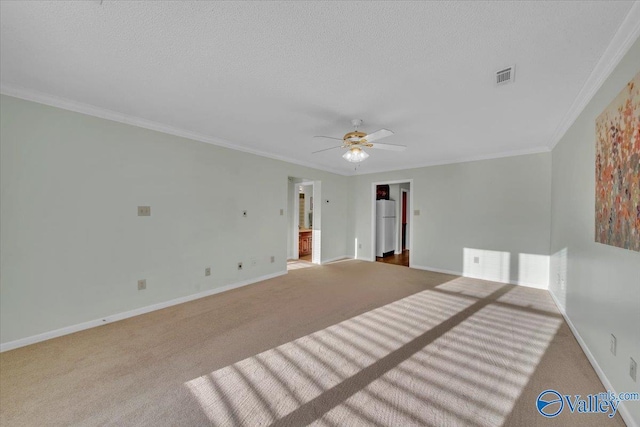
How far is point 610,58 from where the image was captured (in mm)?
1667

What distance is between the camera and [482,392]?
1.69 meters

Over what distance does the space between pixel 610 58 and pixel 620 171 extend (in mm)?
835

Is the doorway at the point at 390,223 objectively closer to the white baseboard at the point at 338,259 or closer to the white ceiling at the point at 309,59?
the white baseboard at the point at 338,259

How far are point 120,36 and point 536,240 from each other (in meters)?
5.89

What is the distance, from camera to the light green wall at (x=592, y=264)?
1.45 meters

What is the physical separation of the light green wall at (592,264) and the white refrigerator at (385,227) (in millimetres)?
3797

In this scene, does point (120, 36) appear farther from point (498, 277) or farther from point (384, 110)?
point (498, 277)

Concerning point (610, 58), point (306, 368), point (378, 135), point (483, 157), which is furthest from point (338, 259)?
point (610, 58)

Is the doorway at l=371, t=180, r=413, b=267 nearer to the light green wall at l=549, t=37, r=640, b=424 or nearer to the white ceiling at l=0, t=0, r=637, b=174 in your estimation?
the light green wall at l=549, t=37, r=640, b=424

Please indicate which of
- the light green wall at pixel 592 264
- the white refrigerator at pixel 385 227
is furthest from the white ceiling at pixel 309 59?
the white refrigerator at pixel 385 227

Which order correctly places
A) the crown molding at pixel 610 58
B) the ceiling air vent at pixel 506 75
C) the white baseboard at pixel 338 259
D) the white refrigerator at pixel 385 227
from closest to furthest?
the crown molding at pixel 610 58
the ceiling air vent at pixel 506 75
the white baseboard at pixel 338 259
the white refrigerator at pixel 385 227

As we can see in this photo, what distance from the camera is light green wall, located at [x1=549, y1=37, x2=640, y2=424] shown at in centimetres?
145

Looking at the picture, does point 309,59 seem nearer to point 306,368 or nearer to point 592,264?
point 306,368

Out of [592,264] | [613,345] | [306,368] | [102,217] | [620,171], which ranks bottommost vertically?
[306,368]
